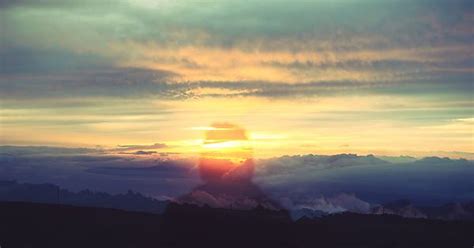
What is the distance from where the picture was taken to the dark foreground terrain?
13000 cm

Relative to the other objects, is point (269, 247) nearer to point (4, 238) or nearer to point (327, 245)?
point (327, 245)

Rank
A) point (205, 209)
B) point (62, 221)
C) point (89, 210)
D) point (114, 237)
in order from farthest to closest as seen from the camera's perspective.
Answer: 1. point (205, 209)
2. point (89, 210)
3. point (62, 221)
4. point (114, 237)

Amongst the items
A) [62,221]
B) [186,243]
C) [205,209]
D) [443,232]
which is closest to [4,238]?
[62,221]

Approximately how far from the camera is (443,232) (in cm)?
17575

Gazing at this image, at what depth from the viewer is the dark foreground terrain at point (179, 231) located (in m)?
130

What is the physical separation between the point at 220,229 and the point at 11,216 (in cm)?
4906

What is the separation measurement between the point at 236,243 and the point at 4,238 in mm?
46159

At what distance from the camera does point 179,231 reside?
138 meters

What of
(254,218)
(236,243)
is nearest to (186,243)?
(236,243)

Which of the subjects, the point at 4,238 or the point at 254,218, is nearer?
the point at 4,238

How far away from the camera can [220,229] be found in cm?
14338

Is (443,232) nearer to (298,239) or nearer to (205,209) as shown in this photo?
(298,239)

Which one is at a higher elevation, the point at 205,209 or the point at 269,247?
the point at 205,209

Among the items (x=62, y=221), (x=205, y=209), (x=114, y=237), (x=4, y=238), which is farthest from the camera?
(x=205, y=209)
